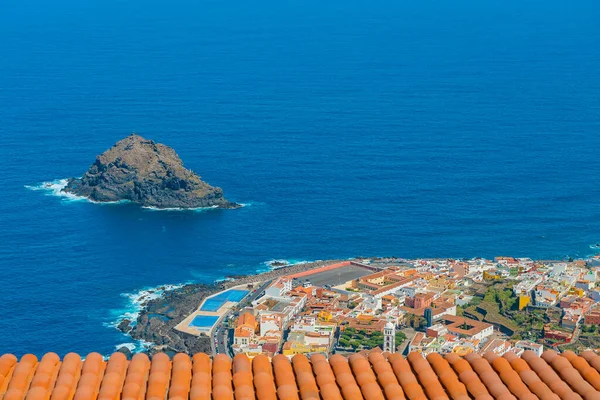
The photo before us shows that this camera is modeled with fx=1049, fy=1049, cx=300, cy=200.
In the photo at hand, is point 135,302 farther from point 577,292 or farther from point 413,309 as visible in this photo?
point 577,292

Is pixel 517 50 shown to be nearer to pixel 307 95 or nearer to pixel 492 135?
pixel 307 95

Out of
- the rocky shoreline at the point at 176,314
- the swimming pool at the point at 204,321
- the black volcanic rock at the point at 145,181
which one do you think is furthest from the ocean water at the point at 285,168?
the swimming pool at the point at 204,321

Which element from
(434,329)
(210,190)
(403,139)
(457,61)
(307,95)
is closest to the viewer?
(434,329)

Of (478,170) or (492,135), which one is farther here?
(492,135)

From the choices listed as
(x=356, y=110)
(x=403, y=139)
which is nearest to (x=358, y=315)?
(x=403, y=139)

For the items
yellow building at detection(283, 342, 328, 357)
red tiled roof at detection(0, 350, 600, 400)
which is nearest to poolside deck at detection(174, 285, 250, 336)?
yellow building at detection(283, 342, 328, 357)

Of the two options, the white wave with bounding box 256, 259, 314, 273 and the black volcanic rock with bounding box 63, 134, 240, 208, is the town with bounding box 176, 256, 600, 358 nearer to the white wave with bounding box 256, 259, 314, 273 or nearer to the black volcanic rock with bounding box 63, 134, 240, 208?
the white wave with bounding box 256, 259, 314, 273
